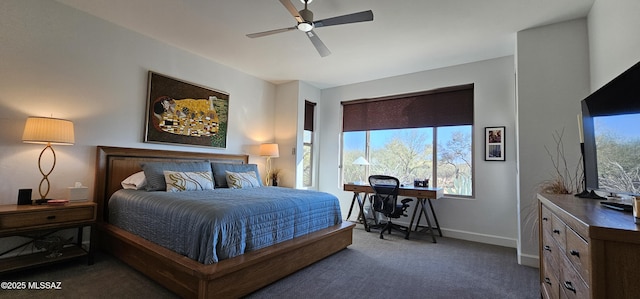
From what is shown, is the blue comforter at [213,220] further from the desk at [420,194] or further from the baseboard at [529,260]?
the baseboard at [529,260]

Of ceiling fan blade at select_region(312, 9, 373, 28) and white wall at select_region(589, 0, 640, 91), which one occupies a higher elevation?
ceiling fan blade at select_region(312, 9, 373, 28)

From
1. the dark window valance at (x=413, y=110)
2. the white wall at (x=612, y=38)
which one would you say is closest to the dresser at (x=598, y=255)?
the white wall at (x=612, y=38)

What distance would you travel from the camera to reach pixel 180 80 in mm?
3822

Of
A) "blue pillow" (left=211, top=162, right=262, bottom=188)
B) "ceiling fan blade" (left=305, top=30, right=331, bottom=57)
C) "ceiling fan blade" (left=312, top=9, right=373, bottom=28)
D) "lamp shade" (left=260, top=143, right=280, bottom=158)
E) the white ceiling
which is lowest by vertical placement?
"blue pillow" (left=211, top=162, right=262, bottom=188)

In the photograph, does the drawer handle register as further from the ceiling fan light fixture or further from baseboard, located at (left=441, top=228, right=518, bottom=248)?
baseboard, located at (left=441, top=228, right=518, bottom=248)

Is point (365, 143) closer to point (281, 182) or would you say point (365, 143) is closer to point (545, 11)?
point (281, 182)

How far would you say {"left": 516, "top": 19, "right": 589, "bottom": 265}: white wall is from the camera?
281 centimetres

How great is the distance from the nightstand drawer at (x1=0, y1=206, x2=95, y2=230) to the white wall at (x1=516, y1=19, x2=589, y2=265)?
453cm

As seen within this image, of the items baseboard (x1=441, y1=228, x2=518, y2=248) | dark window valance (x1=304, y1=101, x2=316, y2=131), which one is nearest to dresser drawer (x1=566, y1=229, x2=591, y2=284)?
baseboard (x1=441, y1=228, x2=518, y2=248)

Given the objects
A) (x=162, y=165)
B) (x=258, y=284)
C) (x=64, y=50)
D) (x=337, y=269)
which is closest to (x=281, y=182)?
(x=162, y=165)

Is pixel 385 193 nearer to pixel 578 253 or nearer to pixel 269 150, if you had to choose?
pixel 269 150

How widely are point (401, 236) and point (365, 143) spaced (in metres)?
1.84

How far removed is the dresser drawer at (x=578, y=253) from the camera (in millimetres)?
1036

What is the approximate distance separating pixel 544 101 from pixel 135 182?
4.65 meters
